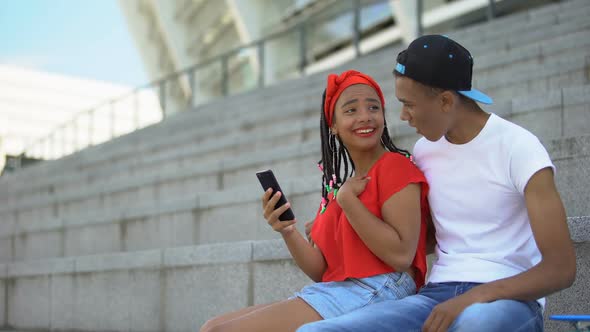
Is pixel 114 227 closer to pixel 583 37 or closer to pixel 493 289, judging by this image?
pixel 583 37

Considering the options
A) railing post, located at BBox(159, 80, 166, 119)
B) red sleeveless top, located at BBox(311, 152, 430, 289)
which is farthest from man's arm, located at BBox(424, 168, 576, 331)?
railing post, located at BBox(159, 80, 166, 119)

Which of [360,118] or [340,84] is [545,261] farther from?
[340,84]

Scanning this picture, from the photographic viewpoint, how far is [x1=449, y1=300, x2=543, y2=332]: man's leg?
1835mm

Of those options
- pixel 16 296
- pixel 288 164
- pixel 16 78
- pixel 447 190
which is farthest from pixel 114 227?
pixel 16 78

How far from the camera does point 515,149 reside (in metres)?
2.07

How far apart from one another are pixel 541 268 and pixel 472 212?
0.31 m

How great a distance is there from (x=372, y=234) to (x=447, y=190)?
0.26m

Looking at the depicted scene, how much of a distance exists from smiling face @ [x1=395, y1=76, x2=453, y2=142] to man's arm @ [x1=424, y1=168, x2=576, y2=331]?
0.34 m

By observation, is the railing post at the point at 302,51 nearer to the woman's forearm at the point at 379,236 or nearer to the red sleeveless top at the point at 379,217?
the red sleeveless top at the point at 379,217

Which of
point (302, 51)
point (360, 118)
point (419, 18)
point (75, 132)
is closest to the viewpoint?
point (360, 118)

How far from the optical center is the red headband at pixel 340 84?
245cm

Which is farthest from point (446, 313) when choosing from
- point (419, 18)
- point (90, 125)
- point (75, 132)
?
point (75, 132)

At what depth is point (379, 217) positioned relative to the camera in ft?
→ 7.57

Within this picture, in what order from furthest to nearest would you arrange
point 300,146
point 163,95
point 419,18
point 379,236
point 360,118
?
point 163,95 → point 419,18 → point 300,146 → point 360,118 → point 379,236
